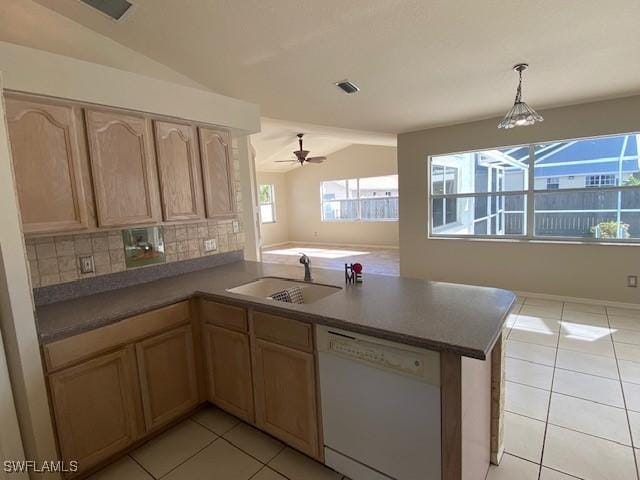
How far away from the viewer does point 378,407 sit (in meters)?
1.39

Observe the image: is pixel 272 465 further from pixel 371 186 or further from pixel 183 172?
pixel 371 186

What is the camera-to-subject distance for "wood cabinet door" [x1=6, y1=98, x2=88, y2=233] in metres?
1.62

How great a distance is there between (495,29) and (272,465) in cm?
308

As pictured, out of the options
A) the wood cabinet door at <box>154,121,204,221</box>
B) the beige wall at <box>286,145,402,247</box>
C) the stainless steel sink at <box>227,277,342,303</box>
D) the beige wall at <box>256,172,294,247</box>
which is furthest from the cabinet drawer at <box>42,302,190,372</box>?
the beige wall at <box>256,172,294,247</box>

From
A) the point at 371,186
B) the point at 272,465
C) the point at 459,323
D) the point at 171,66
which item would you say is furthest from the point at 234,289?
the point at 371,186

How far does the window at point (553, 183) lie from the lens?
13.3 ft

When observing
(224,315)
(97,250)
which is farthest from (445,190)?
(97,250)

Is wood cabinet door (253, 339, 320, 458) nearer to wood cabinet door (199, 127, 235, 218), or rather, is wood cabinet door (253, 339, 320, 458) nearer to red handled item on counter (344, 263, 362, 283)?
red handled item on counter (344, 263, 362, 283)

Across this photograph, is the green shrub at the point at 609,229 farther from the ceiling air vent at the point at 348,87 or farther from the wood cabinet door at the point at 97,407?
the wood cabinet door at the point at 97,407

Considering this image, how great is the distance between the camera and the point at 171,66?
2.88 metres

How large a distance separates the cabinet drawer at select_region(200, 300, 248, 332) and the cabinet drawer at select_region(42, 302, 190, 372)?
115 millimetres

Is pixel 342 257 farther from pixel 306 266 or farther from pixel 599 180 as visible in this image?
pixel 306 266

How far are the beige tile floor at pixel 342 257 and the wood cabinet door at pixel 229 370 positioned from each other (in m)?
4.01

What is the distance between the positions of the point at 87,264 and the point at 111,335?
0.64 metres
